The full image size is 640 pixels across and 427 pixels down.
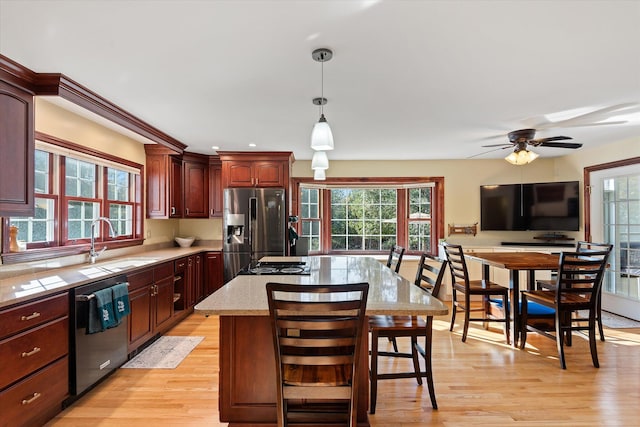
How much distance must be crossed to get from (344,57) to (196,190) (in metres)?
3.76

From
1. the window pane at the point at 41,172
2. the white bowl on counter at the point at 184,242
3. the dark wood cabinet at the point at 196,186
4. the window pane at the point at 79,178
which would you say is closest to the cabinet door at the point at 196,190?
the dark wood cabinet at the point at 196,186

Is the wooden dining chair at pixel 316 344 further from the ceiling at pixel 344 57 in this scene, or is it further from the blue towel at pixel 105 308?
the blue towel at pixel 105 308

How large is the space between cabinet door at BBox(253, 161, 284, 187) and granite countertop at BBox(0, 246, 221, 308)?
6.07 ft

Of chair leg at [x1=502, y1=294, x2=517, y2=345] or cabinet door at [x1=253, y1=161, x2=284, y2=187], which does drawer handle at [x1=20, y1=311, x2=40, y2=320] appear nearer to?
cabinet door at [x1=253, y1=161, x2=284, y2=187]

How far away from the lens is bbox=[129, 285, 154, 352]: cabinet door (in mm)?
3061

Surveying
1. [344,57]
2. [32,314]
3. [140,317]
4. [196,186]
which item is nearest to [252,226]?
[196,186]

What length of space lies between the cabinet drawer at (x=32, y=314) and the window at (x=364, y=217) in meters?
3.88

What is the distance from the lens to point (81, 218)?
346 cm

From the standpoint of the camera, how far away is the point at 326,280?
2.22 m

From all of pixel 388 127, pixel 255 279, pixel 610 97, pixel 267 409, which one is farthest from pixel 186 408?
pixel 610 97

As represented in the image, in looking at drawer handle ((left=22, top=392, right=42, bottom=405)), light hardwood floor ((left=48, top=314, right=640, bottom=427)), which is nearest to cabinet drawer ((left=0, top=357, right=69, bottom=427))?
drawer handle ((left=22, top=392, right=42, bottom=405))

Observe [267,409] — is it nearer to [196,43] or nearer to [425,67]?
[196,43]

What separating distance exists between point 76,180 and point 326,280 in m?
2.89

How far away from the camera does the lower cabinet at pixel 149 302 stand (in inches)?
121
